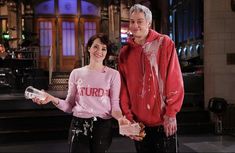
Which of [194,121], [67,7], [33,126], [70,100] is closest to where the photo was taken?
[70,100]

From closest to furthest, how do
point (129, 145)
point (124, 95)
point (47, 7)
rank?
1. point (124, 95)
2. point (129, 145)
3. point (47, 7)

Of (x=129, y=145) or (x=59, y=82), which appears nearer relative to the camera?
(x=129, y=145)

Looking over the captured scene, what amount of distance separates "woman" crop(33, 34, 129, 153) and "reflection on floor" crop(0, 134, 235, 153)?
11.4 feet

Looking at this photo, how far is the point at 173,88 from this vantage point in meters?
2.67

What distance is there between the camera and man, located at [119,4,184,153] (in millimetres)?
2680

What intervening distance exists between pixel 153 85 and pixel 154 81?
3cm

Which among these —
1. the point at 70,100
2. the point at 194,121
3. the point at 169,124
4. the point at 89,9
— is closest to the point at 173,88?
the point at 169,124

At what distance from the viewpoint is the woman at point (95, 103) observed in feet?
10.2

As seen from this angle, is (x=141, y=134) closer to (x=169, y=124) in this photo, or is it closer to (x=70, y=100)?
(x=169, y=124)

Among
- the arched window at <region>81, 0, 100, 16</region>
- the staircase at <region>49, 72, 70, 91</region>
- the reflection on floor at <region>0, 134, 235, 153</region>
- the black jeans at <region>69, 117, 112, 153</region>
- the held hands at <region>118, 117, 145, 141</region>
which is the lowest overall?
the reflection on floor at <region>0, 134, 235, 153</region>

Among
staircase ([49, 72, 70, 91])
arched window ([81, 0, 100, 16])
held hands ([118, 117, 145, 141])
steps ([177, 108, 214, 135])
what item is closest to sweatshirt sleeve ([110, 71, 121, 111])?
held hands ([118, 117, 145, 141])

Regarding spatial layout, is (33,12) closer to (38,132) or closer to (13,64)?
(13,64)

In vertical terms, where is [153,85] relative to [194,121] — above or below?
above

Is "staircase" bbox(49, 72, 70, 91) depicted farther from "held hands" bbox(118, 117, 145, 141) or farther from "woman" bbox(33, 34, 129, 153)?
"held hands" bbox(118, 117, 145, 141)
